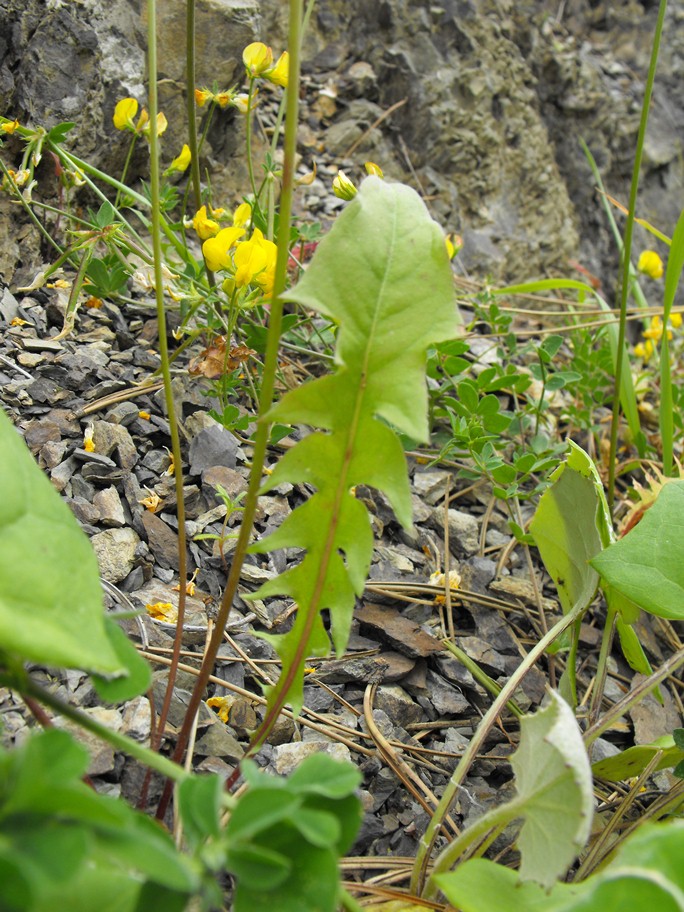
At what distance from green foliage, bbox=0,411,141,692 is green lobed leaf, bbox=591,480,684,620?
0.78 meters

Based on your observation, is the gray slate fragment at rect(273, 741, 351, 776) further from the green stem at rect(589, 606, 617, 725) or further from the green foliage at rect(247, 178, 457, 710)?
the green stem at rect(589, 606, 617, 725)

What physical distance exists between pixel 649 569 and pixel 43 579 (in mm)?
941

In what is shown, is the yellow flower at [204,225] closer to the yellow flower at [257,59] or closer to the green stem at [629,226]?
the yellow flower at [257,59]

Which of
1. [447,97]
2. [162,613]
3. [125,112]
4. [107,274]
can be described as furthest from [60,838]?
[447,97]

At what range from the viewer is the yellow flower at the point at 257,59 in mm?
1994

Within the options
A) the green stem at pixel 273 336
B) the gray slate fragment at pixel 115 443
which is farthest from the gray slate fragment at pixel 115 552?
the green stem at pixel 273 336

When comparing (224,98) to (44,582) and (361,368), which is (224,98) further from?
(44,582)

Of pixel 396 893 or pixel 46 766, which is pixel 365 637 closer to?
pixel 396 893

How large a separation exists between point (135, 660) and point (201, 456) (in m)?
1.02

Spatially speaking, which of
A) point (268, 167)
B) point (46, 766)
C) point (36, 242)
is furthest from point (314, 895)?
point (36, 242)

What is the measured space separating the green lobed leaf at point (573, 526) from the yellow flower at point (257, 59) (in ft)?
4.47

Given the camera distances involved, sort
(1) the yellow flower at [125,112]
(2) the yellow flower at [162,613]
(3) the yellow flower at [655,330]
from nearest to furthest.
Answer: (2) the yellow flower at [162,613], (1) the yellow flower at [125,112], (3) the yellow flower at [655,330]

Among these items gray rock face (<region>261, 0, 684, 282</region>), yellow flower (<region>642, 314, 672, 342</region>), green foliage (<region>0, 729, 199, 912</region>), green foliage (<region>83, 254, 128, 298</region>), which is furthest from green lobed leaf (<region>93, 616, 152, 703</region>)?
gray rock face (<region>261, 0, 684, 282</region>)

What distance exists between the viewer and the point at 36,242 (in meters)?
2.23
